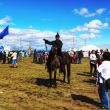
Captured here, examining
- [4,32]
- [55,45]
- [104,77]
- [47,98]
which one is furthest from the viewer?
[4,32]

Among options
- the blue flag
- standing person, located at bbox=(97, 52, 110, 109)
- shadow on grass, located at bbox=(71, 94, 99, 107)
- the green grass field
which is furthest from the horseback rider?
the blue flag

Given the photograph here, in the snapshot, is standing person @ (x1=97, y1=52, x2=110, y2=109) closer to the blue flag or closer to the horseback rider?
the horseback rider

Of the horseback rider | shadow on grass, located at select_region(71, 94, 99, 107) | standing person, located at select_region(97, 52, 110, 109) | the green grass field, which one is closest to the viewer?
standing person, located at select_region(97, 52, 110, 109)

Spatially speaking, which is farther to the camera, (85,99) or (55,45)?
(55,45)

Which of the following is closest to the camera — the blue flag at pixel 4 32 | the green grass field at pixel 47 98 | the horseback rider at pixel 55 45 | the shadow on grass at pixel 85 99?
the green grass field at pixel 47 98

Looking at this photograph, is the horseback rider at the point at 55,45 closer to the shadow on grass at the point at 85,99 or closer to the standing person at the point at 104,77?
the shadow on grass at the point at 85,99

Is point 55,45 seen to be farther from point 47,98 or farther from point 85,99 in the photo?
point 85,99

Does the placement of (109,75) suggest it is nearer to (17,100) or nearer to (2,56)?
(17,100)

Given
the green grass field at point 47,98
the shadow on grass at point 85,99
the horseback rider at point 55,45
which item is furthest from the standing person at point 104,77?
the horseback rider at point 55,45

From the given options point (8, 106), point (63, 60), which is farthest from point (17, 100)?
point (63, 60)

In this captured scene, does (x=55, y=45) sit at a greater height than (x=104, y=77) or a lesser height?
greater

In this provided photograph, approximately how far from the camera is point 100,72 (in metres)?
12.1

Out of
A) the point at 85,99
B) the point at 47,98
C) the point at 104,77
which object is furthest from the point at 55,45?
the point at 104,77

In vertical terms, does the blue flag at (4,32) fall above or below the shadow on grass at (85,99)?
above
